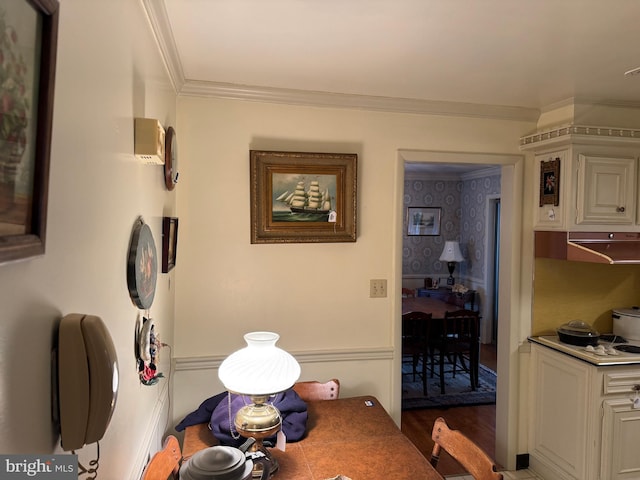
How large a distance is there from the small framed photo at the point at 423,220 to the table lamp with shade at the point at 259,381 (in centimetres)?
505

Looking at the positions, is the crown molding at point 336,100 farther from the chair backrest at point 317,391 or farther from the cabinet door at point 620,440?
the cabinet door at point 620,440

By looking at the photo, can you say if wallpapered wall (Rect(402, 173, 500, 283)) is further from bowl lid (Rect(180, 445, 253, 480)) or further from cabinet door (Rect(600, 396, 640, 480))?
bowl lid (Rect(180, 445, 253, 480))

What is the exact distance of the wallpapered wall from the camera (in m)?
6.35

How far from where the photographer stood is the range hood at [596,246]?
2564mm

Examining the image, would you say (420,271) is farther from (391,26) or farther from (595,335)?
(391,26)

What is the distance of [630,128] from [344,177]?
1.86m

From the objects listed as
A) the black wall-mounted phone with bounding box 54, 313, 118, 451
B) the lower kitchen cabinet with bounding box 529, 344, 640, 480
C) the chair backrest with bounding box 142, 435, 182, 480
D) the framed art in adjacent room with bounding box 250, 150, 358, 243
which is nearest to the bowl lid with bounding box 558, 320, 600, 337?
the lower kitchen cabinet with bounding box 529, 344, 640, 480

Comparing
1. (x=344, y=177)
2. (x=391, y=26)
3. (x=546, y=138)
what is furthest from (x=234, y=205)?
(x=546, y=138)

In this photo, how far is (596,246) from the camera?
8.77ft

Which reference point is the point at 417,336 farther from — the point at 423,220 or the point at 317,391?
the point at 423,220

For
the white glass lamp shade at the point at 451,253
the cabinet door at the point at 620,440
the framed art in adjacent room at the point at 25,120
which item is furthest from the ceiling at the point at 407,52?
the white glass lamp shade at the point at 451,253

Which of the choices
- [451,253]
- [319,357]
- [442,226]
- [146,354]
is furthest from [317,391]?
[442,226]

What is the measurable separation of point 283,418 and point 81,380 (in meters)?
1.43

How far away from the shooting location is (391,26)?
1.70 m
